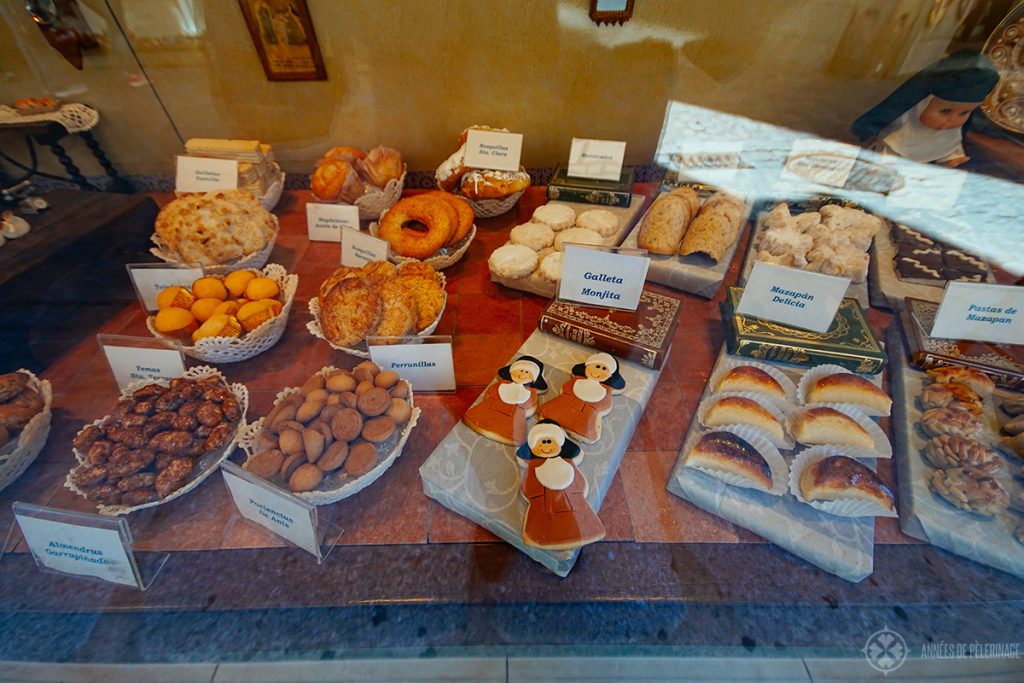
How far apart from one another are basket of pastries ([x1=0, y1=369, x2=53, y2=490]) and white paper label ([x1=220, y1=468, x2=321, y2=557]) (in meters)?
0.65

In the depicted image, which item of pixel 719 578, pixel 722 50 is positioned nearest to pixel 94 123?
pixel 722 50

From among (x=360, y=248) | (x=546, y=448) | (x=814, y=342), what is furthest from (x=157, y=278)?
(x=814, y=342)

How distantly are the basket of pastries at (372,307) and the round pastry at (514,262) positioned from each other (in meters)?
0.34

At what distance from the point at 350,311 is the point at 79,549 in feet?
3.04

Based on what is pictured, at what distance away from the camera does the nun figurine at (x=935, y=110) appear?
1908 mm

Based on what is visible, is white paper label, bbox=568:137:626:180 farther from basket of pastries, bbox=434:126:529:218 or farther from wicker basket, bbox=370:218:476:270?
Answer: wicker basket, bbox=370:218:476:270

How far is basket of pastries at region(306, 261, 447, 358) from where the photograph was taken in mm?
1574

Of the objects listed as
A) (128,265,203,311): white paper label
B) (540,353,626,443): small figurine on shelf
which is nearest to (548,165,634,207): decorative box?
(540,353,626,443): small figurine on shelf

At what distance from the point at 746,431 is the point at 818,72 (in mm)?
2159

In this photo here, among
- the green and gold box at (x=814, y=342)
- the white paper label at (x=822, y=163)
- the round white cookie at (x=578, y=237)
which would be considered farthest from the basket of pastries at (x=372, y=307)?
the white paper label at (x=822, y=163)

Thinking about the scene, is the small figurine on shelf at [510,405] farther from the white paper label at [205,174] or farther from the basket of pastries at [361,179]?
the white paper label at [205,174]

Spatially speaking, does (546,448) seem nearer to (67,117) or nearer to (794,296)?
(794,296)

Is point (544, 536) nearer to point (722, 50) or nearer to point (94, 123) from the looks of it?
point (722, 50)

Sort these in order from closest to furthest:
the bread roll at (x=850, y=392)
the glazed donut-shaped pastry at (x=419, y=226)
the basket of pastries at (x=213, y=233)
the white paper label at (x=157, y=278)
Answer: the bread roll at (x=850, y=392) → the white paper label at (x=157, y=278) → the basket of pastries at (x=213, y=233) → the glazed donut-shaped pastry at (x=419, y=226)
